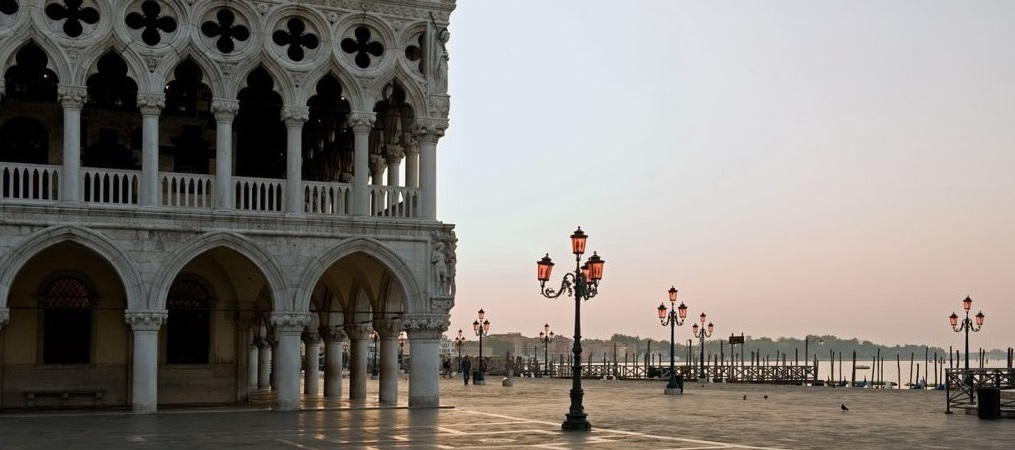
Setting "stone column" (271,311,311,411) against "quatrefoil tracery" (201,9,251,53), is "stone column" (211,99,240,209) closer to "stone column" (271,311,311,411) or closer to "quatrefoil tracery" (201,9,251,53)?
"quatrefoil tracery" (201,9,251,53)

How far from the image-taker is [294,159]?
3256cm

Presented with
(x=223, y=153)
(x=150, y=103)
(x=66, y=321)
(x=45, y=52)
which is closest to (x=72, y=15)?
(x=45, y=52)

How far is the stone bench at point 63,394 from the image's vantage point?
3297cm

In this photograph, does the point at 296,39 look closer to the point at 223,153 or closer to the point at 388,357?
the point at 223,153

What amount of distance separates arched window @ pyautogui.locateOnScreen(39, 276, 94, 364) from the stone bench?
81 cm

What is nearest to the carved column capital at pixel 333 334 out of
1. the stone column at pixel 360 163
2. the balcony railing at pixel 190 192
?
the balcony railing at pixel 190 192

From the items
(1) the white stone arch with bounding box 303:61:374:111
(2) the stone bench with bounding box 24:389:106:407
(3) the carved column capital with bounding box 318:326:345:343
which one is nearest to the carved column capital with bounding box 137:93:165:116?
(1) the white stone arch with bounding box 303:61:374:111

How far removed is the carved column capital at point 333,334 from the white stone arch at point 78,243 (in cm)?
1108

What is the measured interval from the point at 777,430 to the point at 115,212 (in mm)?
16519

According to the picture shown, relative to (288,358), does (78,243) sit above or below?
above

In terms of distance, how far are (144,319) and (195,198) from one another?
3.42 metres

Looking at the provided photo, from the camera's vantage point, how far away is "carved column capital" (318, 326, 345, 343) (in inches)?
1615

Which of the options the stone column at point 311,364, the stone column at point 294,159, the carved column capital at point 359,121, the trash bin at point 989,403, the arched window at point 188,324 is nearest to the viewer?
the trash bin at point 989,403

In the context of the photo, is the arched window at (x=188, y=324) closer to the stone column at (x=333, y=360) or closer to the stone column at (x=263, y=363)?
the stone column at (x=333, y=360)
